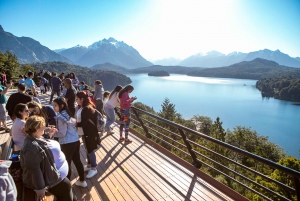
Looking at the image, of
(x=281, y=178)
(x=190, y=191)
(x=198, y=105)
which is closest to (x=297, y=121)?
(x=198, y=105)

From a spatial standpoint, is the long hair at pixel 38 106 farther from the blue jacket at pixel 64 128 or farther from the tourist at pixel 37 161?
the tourist at pixel 37 161

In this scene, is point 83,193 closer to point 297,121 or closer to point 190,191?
point 190,191

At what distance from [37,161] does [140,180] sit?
8.70ft

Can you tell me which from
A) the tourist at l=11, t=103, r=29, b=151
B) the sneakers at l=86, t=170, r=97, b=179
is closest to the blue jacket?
the tourist at l=11, t=103, r=29, b=151

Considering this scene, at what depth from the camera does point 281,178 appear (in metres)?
20.8

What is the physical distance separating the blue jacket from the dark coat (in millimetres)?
344

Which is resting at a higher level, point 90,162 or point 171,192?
point 90,162

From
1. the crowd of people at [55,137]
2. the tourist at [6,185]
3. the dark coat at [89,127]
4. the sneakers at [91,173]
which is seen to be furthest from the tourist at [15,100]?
the tourist at [6,185]

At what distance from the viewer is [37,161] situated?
195 cm

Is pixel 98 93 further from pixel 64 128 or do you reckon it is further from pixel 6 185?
pixel 6 185

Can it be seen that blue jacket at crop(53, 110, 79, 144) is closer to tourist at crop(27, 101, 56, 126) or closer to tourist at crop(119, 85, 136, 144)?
tourist at crop(27, 101, 56, 126)

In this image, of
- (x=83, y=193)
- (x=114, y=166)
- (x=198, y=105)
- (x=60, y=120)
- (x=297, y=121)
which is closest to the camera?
(x=60, y=120)

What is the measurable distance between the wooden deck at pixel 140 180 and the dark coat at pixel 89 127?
0.88 metres

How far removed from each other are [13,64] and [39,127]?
3426 cm
